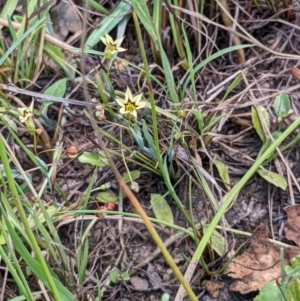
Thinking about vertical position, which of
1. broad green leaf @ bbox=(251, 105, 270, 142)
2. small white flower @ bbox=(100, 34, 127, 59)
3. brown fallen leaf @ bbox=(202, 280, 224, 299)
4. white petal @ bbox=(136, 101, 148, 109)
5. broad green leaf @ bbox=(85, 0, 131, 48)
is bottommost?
brown fallen leaf @ bbox=(202, 280, 224, 299)

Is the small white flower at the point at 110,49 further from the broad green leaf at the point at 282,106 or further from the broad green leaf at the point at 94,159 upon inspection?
the broad green leaf at the point at 282,106

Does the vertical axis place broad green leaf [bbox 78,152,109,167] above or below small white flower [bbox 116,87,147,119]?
below

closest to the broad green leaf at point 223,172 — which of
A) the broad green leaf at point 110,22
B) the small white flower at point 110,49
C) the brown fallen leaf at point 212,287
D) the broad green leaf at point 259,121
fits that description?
the broad green leaf at point 259,121

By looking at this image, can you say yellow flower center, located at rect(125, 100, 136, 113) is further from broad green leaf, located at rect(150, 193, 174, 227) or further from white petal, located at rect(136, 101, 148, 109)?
broad green leaf, located at rect(150, 193, 174, 227)

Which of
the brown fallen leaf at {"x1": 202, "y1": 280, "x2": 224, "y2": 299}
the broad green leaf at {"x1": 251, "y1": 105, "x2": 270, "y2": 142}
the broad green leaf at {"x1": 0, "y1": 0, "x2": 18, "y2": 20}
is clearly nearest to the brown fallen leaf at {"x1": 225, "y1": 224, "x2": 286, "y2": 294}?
the brown fallen leaf at {"x1": 202, "y1": 280, "x2": 224, "y2": 299}

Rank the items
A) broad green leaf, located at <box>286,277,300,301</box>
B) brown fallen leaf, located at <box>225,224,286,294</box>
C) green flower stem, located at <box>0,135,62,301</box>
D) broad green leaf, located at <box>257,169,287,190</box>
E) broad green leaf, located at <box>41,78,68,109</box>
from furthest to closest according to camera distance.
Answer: broad green leaf, located at <box>41,78,68,109</box> → broad green leaf, located at <box>257,169,287,190</box> → brown fallen leaf, located at <box>225,224,286,294</box> → broad green leaf, located at <box>286,277,300,301</box> → green flower stem, located at <box>0,135,62,301</box>

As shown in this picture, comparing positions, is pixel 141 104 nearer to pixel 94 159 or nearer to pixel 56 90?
pixel 94 159

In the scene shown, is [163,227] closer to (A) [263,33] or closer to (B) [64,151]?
(B) [64,151]
